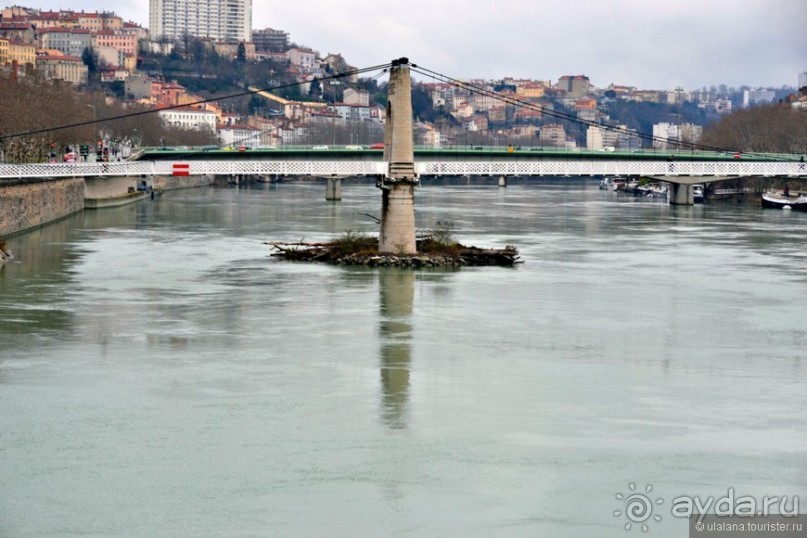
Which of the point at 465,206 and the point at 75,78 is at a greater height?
the point at 75,78

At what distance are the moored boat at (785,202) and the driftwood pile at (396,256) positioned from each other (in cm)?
2686

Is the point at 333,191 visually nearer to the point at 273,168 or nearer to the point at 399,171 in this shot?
the point at 273,168

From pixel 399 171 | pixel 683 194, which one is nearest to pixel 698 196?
pixel 683 194

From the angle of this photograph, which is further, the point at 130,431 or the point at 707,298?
the point at 707,298

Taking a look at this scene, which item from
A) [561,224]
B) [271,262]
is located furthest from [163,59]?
[271,262]

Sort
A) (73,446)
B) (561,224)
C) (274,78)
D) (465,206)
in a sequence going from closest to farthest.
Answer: (73,446), (561,224), (465,206), (274,78)

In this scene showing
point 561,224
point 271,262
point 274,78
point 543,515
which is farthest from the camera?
point 274,78

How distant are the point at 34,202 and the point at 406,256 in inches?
483

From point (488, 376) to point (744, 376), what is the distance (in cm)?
258

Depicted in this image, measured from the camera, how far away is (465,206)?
53031mm

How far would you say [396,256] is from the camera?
25.7 metres

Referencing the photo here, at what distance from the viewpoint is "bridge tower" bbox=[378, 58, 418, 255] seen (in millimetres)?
25703

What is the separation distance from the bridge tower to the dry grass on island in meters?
0.27

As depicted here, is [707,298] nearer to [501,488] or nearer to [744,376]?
[744,376]
